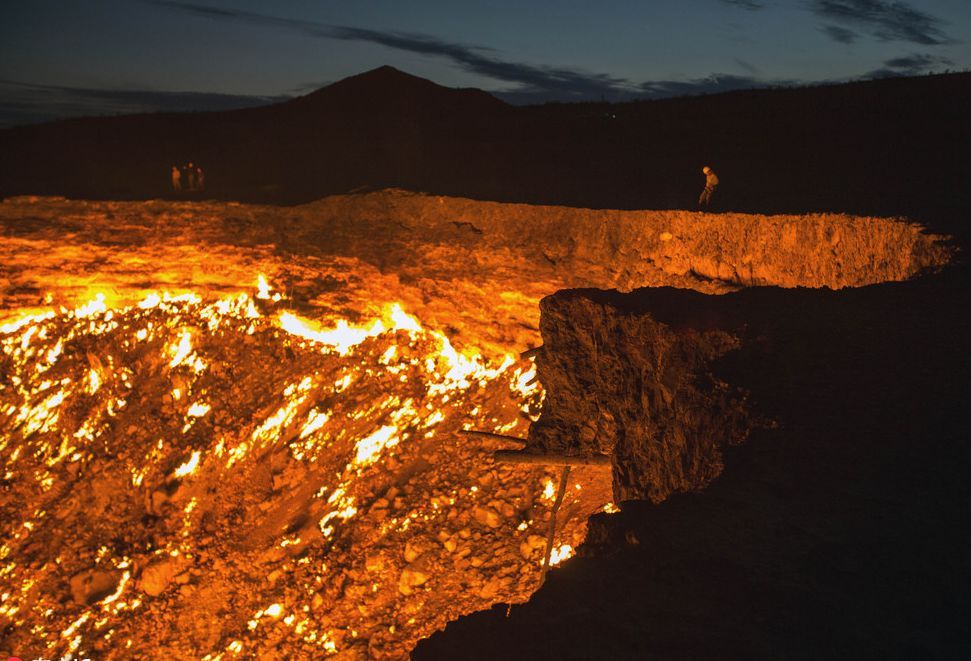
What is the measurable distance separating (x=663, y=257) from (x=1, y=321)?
11.1 metres

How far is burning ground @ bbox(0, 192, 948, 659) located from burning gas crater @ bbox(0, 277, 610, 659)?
38 mm

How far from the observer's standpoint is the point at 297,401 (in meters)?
11.8

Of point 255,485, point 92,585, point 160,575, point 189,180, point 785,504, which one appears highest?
point 785,504

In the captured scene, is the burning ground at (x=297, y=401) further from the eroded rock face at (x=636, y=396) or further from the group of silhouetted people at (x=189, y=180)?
the eroded rock face at (x=636, y=396)

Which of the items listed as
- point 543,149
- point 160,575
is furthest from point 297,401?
point 543,149

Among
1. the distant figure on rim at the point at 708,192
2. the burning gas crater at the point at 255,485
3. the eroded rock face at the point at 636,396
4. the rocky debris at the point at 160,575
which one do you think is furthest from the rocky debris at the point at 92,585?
the distant figure on rim at the point at 708,192

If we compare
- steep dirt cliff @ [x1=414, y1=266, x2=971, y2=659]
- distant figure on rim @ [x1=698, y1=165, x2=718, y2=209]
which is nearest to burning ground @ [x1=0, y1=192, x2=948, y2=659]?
distant figure on rim @ [x1=698, y1=165, x2=718, y2=209]

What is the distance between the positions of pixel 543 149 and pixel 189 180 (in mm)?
7417

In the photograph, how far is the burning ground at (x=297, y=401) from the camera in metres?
9.13

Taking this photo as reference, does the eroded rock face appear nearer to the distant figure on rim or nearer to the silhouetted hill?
the distant figure on rim

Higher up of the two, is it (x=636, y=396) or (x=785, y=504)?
(x=785, y=504)

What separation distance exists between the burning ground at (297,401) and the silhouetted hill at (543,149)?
71cm

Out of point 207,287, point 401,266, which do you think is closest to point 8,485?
point 207,287

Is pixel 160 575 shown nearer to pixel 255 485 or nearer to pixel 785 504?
pixel 255 485
